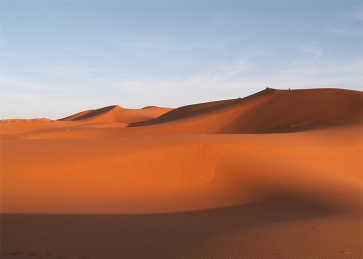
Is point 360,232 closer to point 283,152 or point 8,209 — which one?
point 8,209

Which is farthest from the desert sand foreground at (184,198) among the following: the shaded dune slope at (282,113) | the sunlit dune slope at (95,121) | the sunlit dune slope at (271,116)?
the sunlit dune slope at (95,121)

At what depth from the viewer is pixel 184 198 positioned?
35.2 feet

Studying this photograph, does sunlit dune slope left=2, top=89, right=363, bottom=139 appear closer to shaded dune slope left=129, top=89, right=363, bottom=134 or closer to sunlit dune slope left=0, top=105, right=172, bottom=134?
shaded dune slope left=129, top=89, right=363, bottom=134

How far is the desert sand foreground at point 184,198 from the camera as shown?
601cm

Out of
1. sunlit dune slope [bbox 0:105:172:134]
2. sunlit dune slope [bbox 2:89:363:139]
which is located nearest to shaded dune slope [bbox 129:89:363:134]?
sunlit dune slope [bbox 2:89:363:139]

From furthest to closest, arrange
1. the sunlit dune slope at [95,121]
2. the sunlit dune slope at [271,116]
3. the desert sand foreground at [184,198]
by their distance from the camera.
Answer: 1. the sunlit dune slope at [95,121]
2. the sunlit dune slope at [271,116]
3. the desert sand foreground at [184,198]

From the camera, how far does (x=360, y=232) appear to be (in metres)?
6.78

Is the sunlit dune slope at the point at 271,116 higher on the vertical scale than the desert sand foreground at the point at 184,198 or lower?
higher

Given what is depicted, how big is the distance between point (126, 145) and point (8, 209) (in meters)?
6.84

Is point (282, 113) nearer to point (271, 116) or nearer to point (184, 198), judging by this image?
point (271, 116)

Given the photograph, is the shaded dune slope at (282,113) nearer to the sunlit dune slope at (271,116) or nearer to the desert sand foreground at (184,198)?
the sunlit dune slope at (271,116)

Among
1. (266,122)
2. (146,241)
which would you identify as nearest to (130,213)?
(146,241)

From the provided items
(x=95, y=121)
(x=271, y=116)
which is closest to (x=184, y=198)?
(x=271, y=116)

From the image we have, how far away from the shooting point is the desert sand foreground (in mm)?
6008
